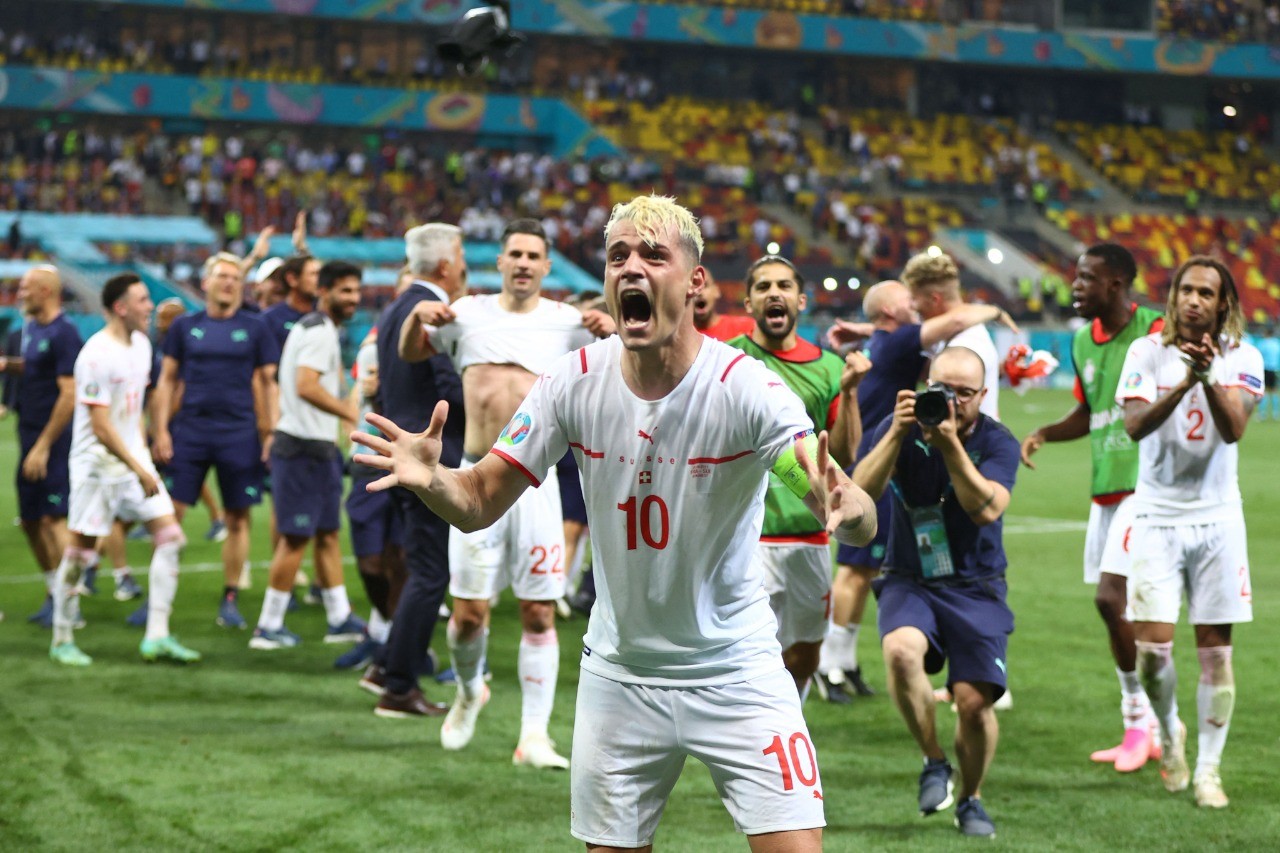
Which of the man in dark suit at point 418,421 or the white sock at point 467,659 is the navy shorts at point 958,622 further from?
the man in dark suit at point 418,421

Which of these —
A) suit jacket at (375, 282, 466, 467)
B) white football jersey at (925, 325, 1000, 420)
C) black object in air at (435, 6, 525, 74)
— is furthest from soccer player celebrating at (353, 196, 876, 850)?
black object in air at (435, 6, 525, 74)

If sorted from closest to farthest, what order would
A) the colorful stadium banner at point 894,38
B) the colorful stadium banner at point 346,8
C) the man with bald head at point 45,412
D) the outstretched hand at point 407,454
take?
the outstretched hand at point 407,454 < the man with bald head at point 45,412 < the colorful stadium banner at point 346,8 < the colorful stadium banner at point 894,38

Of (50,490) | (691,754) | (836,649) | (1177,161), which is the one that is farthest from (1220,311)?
(1177,161)

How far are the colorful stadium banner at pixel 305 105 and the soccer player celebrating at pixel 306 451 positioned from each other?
37424 millimetres

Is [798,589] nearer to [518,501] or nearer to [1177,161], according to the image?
[518,501]

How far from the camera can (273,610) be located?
9.26 metres

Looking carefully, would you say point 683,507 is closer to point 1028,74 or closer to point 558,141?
point 558,141

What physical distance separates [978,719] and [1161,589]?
1.10 m

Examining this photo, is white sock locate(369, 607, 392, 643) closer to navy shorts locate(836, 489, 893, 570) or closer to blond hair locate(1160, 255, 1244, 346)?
navy shorts locate(836, 489, 893, 570)

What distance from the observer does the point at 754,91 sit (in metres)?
51.8

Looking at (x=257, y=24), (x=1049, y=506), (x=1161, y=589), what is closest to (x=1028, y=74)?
(x=257, y=24)

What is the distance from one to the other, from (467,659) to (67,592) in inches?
121

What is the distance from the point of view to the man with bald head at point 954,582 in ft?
18.5

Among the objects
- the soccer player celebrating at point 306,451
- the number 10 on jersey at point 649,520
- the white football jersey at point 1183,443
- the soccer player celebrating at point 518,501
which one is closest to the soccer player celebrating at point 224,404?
the soccer player celebrating at point 306,451
